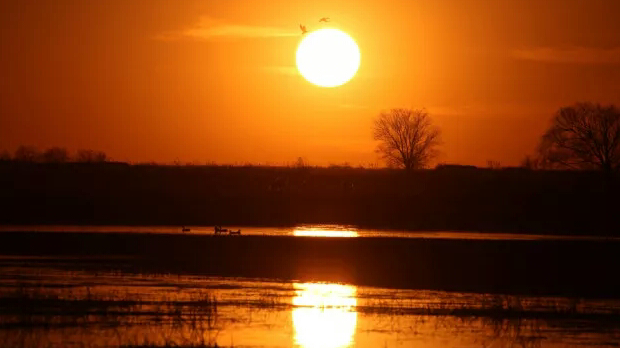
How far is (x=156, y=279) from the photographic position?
125ft

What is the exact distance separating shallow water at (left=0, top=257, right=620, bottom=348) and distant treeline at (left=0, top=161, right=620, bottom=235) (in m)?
32.6

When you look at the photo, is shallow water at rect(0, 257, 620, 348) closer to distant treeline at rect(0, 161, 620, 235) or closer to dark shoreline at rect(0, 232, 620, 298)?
dark shoreline at rect(0, 232, 620, 298)

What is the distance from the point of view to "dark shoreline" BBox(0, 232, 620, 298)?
3972cm

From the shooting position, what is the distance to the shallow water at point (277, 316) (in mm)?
26516

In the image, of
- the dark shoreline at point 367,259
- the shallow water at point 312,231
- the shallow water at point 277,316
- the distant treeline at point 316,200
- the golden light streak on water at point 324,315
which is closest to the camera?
the shallow water at point 277,316

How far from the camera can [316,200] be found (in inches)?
3457

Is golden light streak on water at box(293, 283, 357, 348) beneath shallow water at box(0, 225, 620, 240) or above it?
beneath

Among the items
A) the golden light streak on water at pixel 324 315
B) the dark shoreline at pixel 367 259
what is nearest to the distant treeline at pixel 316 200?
the dark shoreline at pixel 367 259

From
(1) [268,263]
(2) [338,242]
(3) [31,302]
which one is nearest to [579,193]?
(2) [338,242]

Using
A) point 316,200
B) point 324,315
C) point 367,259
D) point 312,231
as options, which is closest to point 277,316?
point 324,315

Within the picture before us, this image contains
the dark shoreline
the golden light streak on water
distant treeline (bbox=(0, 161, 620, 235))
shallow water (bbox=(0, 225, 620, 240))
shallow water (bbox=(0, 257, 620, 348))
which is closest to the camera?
shallow water (bbox=(0, 257, 620, 348))

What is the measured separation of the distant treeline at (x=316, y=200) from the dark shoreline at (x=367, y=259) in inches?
590

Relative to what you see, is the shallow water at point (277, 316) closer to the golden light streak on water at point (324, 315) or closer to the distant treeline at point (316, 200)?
the golden light streak on water at point (324, 315)

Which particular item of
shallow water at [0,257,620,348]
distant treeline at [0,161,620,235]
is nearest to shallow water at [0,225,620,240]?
distant treeline at [0,161,620,235]
